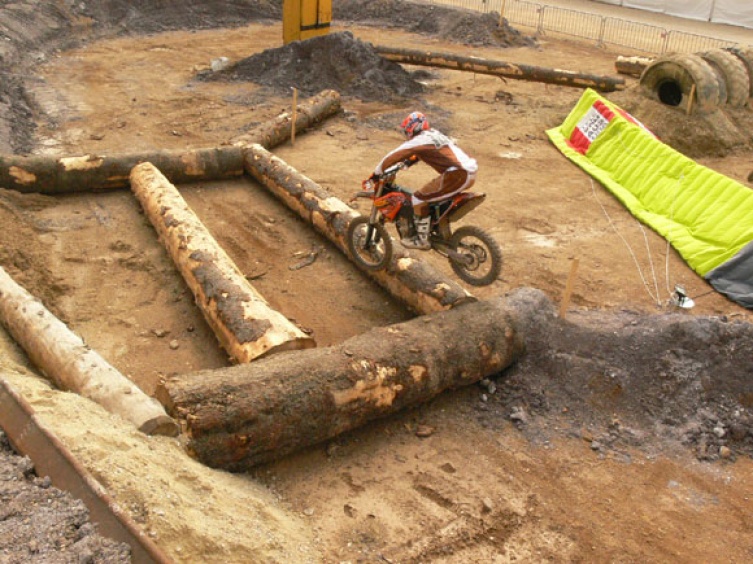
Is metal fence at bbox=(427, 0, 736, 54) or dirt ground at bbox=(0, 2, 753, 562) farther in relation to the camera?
metal fence at bbox=(427, 0, 736, 54)

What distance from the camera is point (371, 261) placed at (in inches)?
363

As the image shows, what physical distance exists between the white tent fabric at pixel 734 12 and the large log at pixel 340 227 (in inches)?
925

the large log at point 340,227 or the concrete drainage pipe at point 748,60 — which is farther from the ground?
the concrete drainage pipe at point 748,60

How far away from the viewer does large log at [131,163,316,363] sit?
712 cm

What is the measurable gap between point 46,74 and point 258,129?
8590mm

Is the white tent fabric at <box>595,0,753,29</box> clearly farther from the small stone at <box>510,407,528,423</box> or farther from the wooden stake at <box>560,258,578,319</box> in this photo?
the small stone at <box>510,407,528,423</box>

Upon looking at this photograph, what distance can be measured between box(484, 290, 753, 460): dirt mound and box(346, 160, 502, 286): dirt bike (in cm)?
99

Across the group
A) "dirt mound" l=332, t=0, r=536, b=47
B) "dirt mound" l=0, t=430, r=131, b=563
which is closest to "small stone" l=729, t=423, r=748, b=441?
"dirt mound" l=0, t=430, r=131, b=563

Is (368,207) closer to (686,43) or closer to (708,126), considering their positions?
(708,126)

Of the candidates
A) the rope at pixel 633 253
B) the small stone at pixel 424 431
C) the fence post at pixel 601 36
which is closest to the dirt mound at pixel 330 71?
the rope at pixel 633 253

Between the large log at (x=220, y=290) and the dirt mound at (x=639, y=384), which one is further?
the large log at (x=220, y=290)

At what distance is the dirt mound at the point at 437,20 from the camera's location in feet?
87.0

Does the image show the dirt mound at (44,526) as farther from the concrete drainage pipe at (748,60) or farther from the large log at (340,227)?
the concrete drainage pipe at (748,60)

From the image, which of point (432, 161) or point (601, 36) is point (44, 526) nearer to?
point (432, 161)
